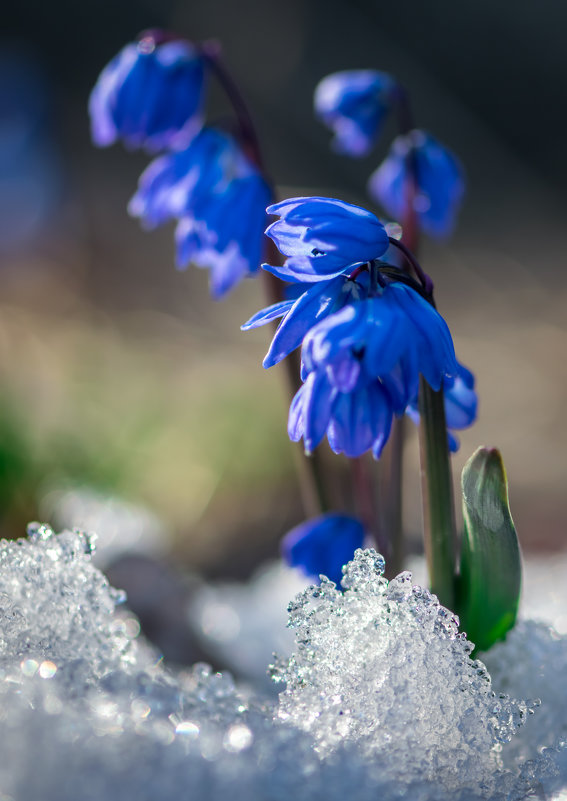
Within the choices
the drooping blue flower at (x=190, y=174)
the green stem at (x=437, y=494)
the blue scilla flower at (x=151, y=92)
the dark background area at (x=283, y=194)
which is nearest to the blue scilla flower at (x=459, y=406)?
the green stem at (x=437, y=494)

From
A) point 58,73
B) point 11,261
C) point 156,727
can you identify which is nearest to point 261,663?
point 156,727

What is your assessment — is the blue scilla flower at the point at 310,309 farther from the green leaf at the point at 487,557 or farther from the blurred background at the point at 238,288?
the blurred background at the point at 238,288

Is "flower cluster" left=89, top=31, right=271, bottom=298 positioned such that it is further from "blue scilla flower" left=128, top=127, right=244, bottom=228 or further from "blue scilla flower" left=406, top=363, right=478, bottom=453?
"blue scilla flower" left=406, top=363, right=478, bottom=453

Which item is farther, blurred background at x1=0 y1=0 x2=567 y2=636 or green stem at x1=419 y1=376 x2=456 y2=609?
blurred background at x1=0 y1=0 x2=567 y2=636

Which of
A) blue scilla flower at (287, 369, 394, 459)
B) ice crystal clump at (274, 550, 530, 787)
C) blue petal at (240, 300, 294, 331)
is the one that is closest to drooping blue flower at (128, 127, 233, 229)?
blue petal at (240, 300, 294, 331)

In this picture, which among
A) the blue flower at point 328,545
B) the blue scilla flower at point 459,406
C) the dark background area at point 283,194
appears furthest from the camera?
the dark background area at point 283,194

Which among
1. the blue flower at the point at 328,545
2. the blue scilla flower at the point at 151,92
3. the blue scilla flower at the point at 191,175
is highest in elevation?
the blue scilla flower at the point at 151,92
